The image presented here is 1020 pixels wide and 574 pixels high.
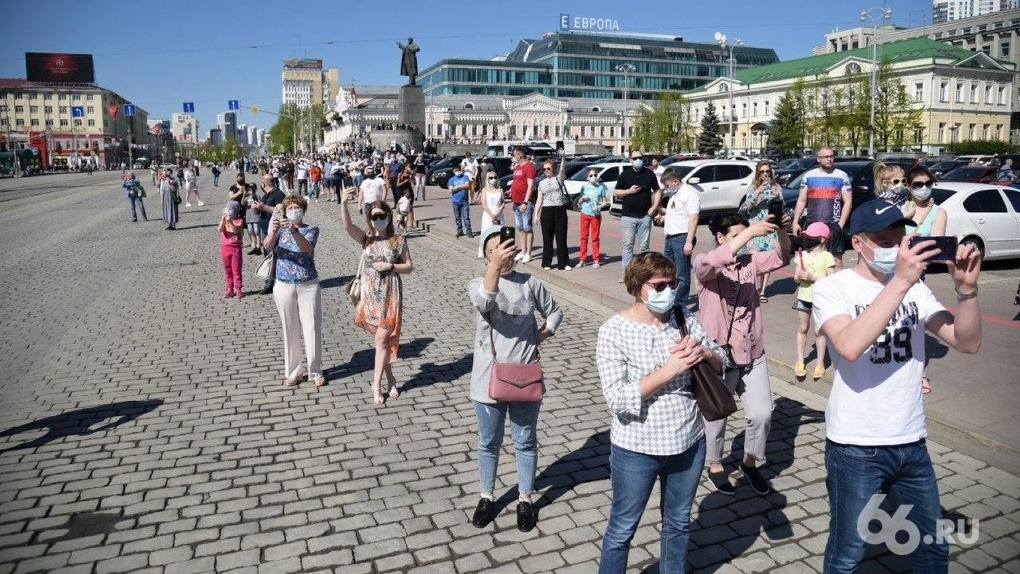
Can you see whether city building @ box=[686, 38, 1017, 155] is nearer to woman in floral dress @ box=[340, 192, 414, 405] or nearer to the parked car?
the parked car

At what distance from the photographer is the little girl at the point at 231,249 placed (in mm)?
11641

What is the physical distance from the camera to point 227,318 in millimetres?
10445

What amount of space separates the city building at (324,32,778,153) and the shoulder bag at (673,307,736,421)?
120372 millimetres

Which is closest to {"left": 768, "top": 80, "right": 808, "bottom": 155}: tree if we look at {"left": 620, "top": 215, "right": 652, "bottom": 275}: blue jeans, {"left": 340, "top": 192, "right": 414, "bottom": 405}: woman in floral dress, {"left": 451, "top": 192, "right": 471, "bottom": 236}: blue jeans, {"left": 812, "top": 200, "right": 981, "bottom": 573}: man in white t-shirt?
{"left": 451, "top": 192, "right": 471, "bottom": 236}: blue jeans

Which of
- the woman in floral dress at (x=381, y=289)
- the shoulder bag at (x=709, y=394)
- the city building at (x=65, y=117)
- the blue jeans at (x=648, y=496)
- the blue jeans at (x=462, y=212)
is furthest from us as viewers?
the city building at (x=65, y=117)

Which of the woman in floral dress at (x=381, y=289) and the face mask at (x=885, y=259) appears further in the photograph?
the woman in floral dress at (x=381, y=289)

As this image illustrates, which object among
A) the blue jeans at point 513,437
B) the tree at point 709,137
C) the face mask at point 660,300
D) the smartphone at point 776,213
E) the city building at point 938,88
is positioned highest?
the city building at point 938,88

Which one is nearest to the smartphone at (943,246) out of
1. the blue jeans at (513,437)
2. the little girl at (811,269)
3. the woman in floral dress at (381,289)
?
the blue jeans at (513,437)

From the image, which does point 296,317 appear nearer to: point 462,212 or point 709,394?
point 709,394

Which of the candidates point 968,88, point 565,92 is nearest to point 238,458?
point 968,88

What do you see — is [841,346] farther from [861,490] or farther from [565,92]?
[565,92]

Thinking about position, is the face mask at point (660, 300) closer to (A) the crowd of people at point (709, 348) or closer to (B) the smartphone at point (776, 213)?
(A) the crowd of people at point (709, 348)

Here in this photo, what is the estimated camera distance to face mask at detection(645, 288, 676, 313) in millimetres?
3291

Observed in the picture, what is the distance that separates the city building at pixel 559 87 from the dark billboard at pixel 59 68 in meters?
43.3
